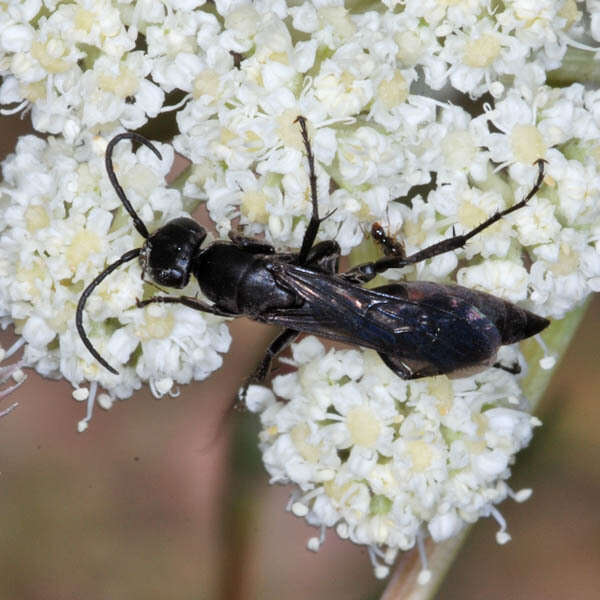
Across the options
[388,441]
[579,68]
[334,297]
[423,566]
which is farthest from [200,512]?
[579,68]

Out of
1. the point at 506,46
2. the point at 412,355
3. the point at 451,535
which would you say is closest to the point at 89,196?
the point at 412,355

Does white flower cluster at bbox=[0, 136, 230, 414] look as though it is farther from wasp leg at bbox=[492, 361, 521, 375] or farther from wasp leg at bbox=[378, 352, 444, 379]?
wasp leg at bbox=[492, 361, 521, 375]

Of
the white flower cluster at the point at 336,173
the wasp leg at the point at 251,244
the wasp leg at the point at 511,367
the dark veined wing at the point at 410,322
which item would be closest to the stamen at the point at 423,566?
the white flower cluster at the point at 336,173

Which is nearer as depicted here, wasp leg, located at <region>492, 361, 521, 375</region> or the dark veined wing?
the dark veined wing

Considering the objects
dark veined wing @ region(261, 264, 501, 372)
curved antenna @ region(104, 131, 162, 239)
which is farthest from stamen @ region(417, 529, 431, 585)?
curved antenna @ region(104, 131, 162, 239)

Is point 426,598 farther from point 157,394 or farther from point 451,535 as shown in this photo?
point 157,394

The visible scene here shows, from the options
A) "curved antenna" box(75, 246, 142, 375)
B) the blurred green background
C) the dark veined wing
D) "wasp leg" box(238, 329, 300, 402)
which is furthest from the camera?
the blurred green background

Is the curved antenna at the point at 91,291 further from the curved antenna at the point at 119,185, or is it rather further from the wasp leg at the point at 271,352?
the wasp leg at the point at 271,352
